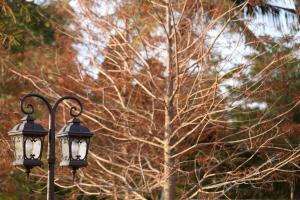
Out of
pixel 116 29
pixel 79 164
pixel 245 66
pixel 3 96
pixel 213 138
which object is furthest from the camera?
pixel 3 96

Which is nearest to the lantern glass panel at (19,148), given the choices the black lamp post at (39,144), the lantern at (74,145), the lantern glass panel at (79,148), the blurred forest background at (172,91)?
the black lamp post at (39,144)

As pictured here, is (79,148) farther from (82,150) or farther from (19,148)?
(19,148)

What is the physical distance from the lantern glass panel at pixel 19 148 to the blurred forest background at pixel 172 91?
13.5 ft

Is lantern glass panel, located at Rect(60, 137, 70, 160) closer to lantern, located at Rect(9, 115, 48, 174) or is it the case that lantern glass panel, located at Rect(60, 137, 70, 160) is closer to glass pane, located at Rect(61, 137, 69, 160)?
glass pane, located at Rect(61, 137, 69, 160)

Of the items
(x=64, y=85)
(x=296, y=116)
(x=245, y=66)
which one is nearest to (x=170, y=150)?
(x=245, y=66)

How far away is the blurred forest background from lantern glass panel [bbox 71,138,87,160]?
4059 mm

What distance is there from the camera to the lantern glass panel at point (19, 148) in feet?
22.1

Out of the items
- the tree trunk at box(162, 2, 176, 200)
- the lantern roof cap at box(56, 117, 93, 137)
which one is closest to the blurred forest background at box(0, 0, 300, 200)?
the tree trunk at box(162, 2, 176, 200)

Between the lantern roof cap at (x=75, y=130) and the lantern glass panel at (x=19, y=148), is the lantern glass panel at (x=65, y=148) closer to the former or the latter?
the lantern roof cap at (x=75, y=130)

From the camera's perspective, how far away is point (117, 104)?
1319cm

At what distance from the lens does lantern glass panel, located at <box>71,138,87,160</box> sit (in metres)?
6.79

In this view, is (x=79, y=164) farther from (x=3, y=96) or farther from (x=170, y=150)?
(x=3, y=96)

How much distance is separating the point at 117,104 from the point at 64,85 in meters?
1.17

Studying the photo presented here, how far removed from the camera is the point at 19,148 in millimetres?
6781
